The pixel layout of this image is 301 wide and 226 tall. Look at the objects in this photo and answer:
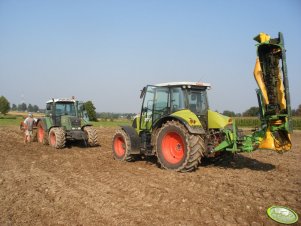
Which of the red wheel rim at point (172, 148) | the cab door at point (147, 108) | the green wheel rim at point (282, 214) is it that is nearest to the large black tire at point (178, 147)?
the red wheel rim at point (172, 148)

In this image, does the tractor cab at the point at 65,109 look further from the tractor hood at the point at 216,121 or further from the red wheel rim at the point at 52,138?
the tractor hood at the point at 216,121

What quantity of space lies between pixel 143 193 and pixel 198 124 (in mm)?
2741

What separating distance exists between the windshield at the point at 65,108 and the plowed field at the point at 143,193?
17.9 ft

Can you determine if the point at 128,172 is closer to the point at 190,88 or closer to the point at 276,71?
the point at 190,88

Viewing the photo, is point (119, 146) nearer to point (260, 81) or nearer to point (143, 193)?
point (143, 193)

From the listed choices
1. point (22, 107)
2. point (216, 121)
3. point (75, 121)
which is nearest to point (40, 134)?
point (75, 121)

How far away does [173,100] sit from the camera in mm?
8867

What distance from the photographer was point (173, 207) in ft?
17.1

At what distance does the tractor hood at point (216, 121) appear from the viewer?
8336 mm

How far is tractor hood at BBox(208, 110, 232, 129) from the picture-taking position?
8.34m

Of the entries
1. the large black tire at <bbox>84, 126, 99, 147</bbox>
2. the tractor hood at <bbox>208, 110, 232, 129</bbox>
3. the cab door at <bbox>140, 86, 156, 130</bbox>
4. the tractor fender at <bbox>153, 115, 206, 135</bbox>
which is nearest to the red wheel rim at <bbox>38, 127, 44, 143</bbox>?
the large black tire at <bbox>84, 126, 99, 147</bbox>

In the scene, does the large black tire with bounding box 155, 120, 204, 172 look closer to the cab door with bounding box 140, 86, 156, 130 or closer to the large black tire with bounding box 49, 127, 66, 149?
the cab door with bounding box 140, 86, 156, 130

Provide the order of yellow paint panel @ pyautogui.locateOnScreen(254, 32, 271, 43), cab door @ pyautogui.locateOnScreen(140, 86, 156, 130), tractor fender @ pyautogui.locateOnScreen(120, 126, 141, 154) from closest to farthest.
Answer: yellow paint panel @ pyautogui.locateOnScreen(254, 32, 271, 43) → cab door @ pyautogui.locateOnScreen(140, 86, 156, 130) → tractor fender @ pyautogui.locateOnScreen(120, 126, 141, 154)

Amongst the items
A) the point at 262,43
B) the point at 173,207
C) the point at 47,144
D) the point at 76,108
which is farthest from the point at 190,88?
the point at 47,144
